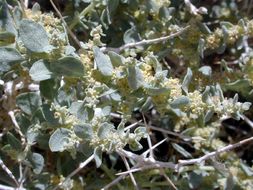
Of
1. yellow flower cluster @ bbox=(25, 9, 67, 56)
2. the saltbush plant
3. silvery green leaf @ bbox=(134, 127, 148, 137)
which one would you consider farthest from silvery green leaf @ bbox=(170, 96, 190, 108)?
yellow flower cluster @ bbox=(25, 9, 67, 56)

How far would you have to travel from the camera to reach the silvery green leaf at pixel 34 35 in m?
1.37

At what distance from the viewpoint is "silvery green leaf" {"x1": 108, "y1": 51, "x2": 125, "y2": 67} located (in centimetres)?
146

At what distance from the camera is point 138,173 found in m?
1.83

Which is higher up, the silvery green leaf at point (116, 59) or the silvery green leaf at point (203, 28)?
the silvery green leaf at point (116, 59)

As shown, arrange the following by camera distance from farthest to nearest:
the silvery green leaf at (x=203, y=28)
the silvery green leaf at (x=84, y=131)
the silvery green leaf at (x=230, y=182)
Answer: the silvery green leaf at (x=203, y=28) < the silvery green leaf at (x=230, y=182) < the silvery green leaf at (x=84, y=131)

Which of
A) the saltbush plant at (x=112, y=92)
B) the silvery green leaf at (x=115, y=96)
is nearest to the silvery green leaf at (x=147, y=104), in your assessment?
the saltbush plant at (x=112, y=92)

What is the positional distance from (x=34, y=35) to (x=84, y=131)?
0.29m

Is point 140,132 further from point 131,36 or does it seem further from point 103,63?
point 131,36

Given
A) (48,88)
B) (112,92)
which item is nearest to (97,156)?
(112,92)

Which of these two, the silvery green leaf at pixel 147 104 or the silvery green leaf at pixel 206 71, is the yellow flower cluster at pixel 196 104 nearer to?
the silvery green leaf at pixel 147 104

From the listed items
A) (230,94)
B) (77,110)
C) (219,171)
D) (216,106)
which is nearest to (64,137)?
(77,110)

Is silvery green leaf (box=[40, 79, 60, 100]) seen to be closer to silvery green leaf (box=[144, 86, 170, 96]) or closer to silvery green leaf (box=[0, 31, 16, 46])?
silvery green leaf (box=[0, 31, 16, 46])

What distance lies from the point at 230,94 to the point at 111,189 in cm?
83

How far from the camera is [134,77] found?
1.39 meters
